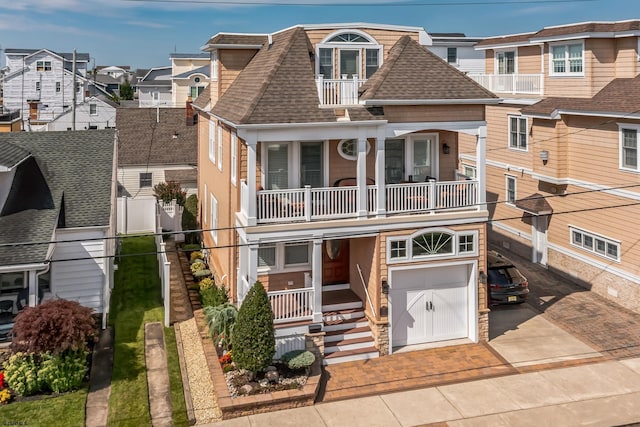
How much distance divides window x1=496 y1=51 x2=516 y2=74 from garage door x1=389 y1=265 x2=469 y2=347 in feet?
47.6

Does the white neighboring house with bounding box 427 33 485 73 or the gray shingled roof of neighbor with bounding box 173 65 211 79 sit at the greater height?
the gray shingled roof of neighbor with bounding box 173 65 211 79

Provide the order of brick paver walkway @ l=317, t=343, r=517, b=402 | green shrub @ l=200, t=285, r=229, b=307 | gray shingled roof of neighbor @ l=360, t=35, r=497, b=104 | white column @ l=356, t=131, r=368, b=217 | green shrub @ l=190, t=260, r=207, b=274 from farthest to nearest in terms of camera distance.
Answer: green shrub @ l=190, t=260, r=207, b=274
green shrub @ l=200, t=285, r=229, b=307
gray shingled roof of neighbor @ l=360, t=35, r=497, b=104
white column @ l=356, t=131, r=368, b=217
brick paver walkway @ l=317, t=343, r=517, b=402

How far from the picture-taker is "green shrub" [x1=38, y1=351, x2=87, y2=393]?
→ 40.7 ft

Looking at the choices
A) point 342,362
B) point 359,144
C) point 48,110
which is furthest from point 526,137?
point 48,110

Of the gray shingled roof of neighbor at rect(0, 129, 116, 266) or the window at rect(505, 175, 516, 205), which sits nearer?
the gray shingled roof of neighbor at rect(0, 129, 116, 266)

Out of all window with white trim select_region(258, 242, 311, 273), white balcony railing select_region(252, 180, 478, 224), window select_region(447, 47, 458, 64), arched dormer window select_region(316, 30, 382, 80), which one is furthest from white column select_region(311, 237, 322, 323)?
window select_region(447, 47, 458, 64)

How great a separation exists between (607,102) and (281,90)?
38.5 ft

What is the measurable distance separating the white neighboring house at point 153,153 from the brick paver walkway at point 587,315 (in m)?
18.6

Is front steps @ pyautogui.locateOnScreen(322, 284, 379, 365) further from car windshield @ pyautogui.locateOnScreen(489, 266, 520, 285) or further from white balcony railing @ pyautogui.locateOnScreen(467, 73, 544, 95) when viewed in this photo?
white balcony railing @ pyautogui.locateOnScreen(467, 73, 544, 95)

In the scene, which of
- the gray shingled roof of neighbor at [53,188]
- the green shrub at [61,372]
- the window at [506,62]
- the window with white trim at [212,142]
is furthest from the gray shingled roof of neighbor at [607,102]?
the green shrub at [61,372]

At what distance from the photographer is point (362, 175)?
14695 millimetres

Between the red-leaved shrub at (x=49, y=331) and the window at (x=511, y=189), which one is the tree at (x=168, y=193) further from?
the window at (x=511, y=189)

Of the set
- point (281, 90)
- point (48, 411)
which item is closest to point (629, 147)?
point (281, 90)

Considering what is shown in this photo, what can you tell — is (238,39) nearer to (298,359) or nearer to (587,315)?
(298,359)
